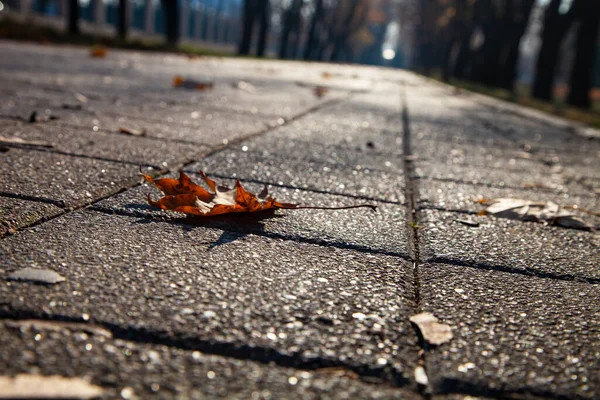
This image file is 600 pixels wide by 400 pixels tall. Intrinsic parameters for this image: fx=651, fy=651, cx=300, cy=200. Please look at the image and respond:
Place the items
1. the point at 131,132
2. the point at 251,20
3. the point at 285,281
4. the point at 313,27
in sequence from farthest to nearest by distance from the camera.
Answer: the point at 313,27, the point at 251,20, the point at 131,132, the point at 285,281

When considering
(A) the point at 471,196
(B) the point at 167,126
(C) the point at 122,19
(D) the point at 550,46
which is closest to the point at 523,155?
(A) the point at 471,196

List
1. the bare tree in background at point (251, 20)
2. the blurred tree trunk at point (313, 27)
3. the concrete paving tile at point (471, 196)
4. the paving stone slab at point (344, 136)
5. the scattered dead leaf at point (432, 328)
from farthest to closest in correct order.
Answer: the blurred tree trunk at point (313, 27) < the bare tree in background at point (251, 20) < the paving stone slab at point (344, 136) < the concrete paving tile at point (471, 196) < the scattered dead leaf at point (432, 328)

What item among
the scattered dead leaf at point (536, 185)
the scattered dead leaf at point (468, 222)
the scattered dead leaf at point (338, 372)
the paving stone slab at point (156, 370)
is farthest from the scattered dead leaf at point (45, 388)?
the scattered dead leaf at point (536, 185)

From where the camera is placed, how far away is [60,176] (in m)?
1.89

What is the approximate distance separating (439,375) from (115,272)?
59cm

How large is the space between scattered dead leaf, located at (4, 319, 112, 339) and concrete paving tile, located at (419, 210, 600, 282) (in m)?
0.82

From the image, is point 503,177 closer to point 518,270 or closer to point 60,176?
point 518,270

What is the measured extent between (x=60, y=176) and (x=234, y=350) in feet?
3.83

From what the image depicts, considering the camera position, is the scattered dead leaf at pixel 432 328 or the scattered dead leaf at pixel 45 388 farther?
the scattered dead leaf at pixel 432 328

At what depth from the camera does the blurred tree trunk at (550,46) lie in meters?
16.3

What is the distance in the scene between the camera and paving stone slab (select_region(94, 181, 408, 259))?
1550mm

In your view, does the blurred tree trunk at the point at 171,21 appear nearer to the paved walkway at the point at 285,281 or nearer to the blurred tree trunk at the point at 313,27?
the blurred tree trunk at the point at 313,27

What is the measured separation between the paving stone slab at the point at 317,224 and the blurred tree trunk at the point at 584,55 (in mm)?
13593

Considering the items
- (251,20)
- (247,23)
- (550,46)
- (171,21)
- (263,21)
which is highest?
(263,21)
